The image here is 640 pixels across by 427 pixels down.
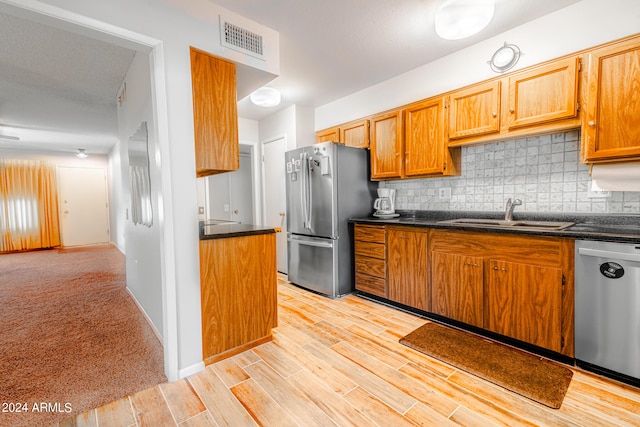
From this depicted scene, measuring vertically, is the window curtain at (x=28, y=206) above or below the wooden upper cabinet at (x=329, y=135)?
below

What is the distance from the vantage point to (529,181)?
2.44 meters

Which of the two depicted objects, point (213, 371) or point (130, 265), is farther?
point (130, 265)

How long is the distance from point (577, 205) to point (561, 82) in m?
0.95

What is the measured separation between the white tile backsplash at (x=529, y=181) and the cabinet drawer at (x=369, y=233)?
0.72m

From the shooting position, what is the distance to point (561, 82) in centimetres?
204

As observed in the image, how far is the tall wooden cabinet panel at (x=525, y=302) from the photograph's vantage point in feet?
6.15

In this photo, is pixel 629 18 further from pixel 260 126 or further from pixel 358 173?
pixel 260 126

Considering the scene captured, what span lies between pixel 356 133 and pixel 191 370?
301 centimetres

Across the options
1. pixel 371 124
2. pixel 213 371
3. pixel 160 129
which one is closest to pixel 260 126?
pixel 371 124

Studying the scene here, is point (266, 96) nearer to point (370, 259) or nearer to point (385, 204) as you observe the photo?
point (385, 204)

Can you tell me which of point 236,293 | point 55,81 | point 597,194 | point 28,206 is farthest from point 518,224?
point 28,206

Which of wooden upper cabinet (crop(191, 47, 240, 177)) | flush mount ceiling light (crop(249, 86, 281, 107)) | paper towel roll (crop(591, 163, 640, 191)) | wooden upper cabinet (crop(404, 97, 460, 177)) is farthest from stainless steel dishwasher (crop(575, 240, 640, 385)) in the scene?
flush mount ceiling light (crop(249, 86, 281, 107))

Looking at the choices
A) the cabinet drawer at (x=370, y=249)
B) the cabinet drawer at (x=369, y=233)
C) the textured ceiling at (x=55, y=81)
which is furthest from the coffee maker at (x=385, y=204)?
the textured ceiling at (x=55, y=81)

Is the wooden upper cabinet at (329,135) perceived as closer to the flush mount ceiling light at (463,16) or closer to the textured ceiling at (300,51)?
the textured ceiling at (300,51)
